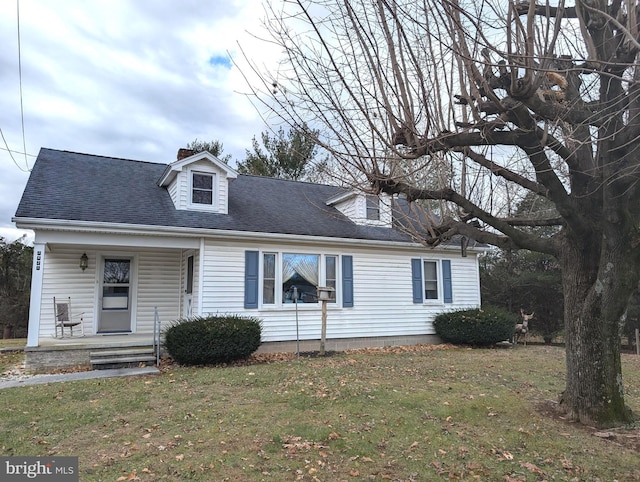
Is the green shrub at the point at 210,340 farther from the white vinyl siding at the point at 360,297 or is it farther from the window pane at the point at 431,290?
the window pane at the point at 431,290

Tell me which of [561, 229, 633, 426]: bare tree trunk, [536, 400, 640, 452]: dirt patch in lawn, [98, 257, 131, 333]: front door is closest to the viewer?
[536, 400, 640, 452]: dirt patch in lawn

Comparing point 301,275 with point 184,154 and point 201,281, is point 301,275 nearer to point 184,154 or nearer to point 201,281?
point 201,281

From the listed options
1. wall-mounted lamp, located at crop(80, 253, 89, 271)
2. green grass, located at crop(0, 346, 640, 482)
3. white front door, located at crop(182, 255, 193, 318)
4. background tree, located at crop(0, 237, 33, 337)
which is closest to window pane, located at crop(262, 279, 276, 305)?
white front door, located at crop(182, 255, 193, 318)

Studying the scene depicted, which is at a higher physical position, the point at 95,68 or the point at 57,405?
the point at 95,68

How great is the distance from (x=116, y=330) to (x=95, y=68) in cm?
669

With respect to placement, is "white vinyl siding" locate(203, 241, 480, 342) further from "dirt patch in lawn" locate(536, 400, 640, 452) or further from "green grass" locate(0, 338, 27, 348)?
"green grass" locate(0, 338, 27, 348)

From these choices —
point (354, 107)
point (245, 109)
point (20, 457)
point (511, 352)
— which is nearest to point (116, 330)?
point (20, 457)

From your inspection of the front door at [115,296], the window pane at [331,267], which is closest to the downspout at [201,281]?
the front door at [115,296]

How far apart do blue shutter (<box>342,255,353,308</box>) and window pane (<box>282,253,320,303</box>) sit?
768mm

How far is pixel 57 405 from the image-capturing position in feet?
19.1

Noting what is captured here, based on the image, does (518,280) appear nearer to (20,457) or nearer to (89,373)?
(89,373)

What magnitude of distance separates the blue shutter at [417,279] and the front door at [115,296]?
805cm

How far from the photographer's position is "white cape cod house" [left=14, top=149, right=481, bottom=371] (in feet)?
30.7

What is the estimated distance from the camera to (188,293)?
36.3ft
